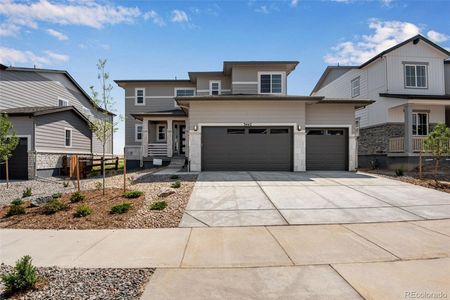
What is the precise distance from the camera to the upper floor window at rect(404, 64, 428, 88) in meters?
20.0

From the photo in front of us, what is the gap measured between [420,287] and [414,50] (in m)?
22.2

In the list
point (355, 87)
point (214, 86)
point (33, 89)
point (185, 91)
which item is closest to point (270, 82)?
point (214, 86)

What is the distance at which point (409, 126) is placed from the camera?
1700 centimetres

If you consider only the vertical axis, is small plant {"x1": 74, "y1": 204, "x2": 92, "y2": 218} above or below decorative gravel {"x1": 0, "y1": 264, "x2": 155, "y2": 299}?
above

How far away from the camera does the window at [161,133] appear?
2367cm

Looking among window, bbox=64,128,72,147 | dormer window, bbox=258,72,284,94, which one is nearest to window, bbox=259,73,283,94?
dormer window, bbox=258,72,284,94

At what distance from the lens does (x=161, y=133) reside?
23.8 m

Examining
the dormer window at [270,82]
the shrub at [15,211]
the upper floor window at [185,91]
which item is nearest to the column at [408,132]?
the dormer window at [270,82]

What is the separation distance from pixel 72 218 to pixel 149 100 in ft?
64.7

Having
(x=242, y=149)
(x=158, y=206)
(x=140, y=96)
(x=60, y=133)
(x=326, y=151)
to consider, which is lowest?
(x=158, y=206)

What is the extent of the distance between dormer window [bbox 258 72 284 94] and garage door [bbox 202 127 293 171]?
5570 mm

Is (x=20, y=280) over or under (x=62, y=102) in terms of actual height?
under

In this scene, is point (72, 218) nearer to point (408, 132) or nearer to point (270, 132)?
point (270, 132)

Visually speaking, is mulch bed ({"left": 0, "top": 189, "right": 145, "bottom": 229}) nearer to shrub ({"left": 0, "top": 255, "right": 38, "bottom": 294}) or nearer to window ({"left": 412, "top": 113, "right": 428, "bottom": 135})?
shrub ({"left": 0, "top": 255, "right": 38, "bottom": 294})
